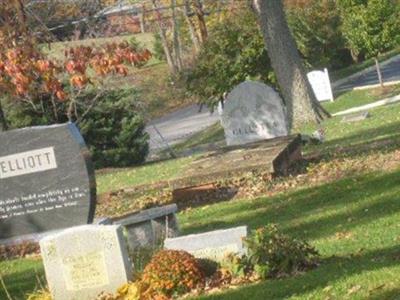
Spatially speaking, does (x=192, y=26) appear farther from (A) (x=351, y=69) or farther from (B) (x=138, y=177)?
(B) (x=138, y=177)

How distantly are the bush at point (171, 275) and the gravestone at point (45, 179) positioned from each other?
16.3ft

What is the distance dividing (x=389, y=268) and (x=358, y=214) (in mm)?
4285

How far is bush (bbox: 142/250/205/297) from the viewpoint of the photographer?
391 inches

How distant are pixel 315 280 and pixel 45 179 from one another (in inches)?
259

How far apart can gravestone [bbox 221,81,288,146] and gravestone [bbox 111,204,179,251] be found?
10.1 metres

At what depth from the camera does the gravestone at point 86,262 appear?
1047 cm

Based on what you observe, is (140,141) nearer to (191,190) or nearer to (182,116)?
→ (191,190)

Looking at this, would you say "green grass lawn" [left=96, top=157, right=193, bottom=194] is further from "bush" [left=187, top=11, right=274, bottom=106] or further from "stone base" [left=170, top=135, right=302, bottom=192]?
"bush" [left=187, top=11, right=274, bottom=106]

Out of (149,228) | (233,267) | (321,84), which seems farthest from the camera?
(321,84)

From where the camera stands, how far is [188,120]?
52.7m

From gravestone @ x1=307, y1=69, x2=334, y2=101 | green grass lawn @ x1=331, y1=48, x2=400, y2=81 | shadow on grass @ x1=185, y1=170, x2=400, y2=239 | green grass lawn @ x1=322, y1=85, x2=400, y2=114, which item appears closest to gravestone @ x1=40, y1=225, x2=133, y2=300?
shadow on grass @ x1=185, y1=170, x2=400, y2=239

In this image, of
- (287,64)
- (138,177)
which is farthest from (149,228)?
(287,64)

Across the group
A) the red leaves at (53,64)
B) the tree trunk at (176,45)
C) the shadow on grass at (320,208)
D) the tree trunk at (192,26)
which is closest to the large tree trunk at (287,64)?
the red leaves at (53,64)

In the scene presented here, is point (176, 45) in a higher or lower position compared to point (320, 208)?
higher
